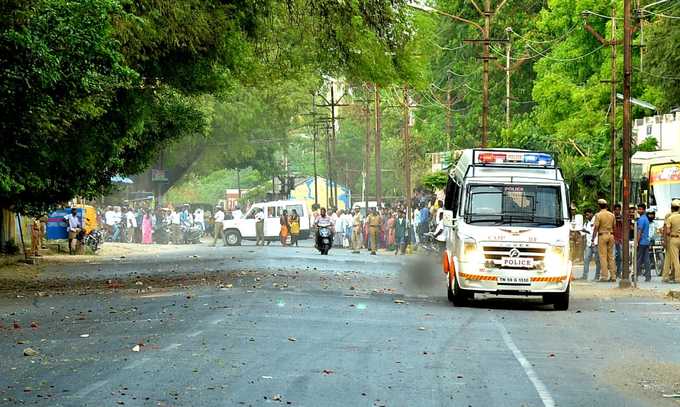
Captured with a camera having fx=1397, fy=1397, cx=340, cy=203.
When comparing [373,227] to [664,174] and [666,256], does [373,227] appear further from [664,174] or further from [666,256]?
[666,256]

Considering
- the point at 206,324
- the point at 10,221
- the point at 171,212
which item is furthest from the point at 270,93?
the point at 206,324

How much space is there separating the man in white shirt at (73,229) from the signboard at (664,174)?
807 inches

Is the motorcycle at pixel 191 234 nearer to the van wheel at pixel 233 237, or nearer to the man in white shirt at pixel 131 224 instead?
the man in white shirt at pixel 131 224

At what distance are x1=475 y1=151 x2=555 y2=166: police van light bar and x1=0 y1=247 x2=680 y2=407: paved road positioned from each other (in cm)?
256

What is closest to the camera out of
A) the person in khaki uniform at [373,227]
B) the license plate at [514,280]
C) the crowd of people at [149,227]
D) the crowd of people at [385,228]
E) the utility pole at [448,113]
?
the license plate at [514,280]

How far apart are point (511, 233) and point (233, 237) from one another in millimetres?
48129

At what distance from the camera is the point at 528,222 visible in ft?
77.1

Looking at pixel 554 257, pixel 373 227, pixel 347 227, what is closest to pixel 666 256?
pixel 554 257

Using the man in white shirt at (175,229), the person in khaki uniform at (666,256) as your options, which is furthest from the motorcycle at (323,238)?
the man in white shirt at (175,229)

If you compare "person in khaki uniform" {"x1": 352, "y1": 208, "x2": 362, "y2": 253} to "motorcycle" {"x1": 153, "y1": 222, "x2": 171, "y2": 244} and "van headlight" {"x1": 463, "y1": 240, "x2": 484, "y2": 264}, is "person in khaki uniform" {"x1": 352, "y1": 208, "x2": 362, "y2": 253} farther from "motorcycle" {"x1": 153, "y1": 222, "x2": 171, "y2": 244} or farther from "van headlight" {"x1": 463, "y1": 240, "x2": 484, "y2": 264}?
"van headlight" {"x1": 463, "y1": 240, "x2": 484, "y2": 264}

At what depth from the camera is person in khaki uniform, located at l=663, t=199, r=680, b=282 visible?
110ft

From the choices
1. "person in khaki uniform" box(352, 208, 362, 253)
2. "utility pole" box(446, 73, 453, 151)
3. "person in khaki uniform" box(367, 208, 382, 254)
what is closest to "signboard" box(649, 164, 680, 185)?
"person in khaki uniform" box(367, 208, 382, 254)

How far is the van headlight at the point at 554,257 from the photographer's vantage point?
23078 mm

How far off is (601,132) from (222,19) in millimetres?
34774
